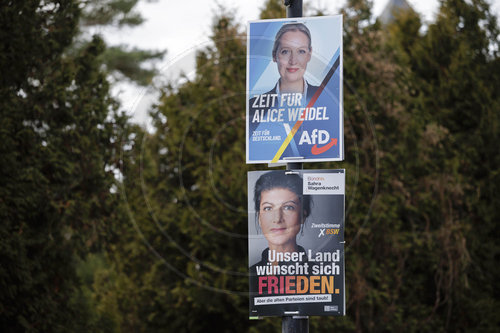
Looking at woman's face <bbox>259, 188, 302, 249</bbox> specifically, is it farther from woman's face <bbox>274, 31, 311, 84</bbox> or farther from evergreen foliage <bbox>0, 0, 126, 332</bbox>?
evergreen foliage <bbox>0, 0, 126, 332</bbox>

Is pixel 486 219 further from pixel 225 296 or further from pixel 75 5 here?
pixel 75 5

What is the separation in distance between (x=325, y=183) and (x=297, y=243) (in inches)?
19.9

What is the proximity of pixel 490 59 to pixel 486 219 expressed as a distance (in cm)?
398

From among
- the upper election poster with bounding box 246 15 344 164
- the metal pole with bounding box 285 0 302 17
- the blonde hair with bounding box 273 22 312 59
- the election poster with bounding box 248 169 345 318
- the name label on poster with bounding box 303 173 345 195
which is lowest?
the election poster with bounding box 248 169 345 318

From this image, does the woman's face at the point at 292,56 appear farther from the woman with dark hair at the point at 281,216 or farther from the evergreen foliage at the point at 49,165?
the evergreen foliage at the point at 49,165

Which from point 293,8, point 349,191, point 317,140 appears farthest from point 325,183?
point 349,191

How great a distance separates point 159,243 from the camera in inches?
520

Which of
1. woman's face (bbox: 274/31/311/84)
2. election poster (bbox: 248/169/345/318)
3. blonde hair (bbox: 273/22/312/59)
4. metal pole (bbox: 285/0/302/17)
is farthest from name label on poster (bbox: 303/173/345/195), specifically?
metal pole (bbox: 285/0/302/17)

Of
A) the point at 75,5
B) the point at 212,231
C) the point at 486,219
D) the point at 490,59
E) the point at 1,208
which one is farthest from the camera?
the point at 490,59

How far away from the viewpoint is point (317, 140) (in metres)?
4.96

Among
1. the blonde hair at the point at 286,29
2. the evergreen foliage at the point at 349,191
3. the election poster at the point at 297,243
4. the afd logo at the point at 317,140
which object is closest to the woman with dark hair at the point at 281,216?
the election poster at the point at 297,243

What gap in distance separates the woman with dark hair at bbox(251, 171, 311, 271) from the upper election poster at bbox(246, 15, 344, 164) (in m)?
0.18

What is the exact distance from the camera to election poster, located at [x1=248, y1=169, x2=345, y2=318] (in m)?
4.94

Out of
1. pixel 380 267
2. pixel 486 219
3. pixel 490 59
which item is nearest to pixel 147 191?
pixel 380 267
